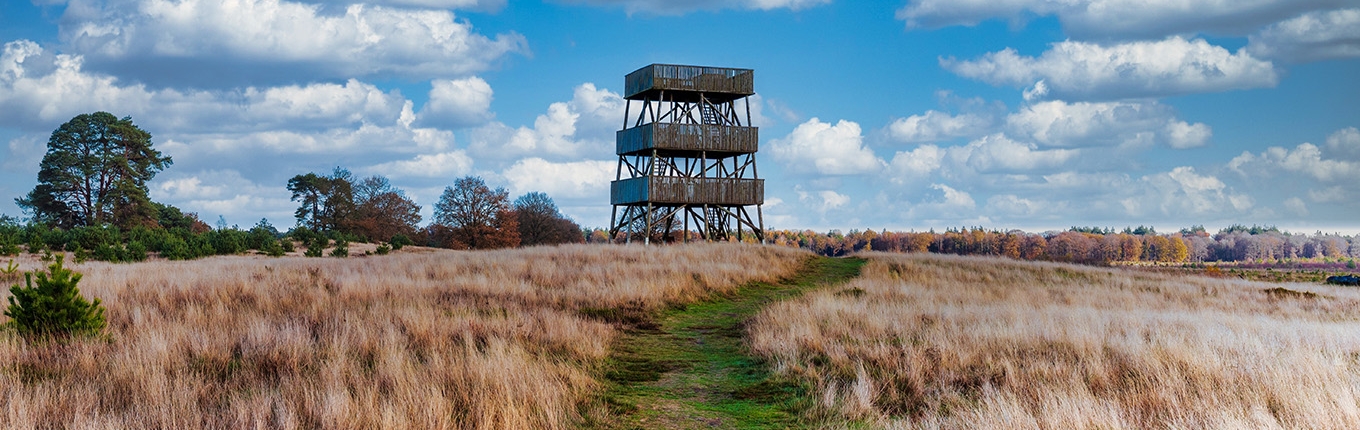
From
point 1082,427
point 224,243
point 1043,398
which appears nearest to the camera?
point 1082,427

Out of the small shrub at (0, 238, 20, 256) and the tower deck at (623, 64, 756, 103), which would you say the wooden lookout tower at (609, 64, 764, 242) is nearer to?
the tower deck at (623, 64, 756, 103)

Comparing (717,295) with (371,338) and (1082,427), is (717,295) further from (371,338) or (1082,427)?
(1082,427)

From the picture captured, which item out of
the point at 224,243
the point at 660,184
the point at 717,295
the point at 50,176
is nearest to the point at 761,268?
the point at 717,295

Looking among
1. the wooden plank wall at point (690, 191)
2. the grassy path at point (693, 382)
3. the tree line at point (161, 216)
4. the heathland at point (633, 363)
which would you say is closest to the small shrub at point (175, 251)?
the tree line at point (161, 216)

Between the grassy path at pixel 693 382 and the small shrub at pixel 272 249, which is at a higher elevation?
the small shrub at pixel 272 249

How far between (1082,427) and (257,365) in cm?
755

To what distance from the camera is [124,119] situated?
163ft

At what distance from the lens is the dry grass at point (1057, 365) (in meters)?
6.79

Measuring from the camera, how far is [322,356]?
9.02m

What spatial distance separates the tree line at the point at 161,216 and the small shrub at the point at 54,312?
60.4 feet

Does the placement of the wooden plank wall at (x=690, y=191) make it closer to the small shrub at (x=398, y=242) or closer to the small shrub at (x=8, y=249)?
the small shrub at (x=398, y=242)

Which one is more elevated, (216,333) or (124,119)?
(124,119)

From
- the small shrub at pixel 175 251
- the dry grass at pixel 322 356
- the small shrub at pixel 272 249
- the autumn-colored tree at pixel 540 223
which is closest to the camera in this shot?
the dry grass at pixel 322 356

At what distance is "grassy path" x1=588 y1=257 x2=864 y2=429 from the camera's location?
7.58m
